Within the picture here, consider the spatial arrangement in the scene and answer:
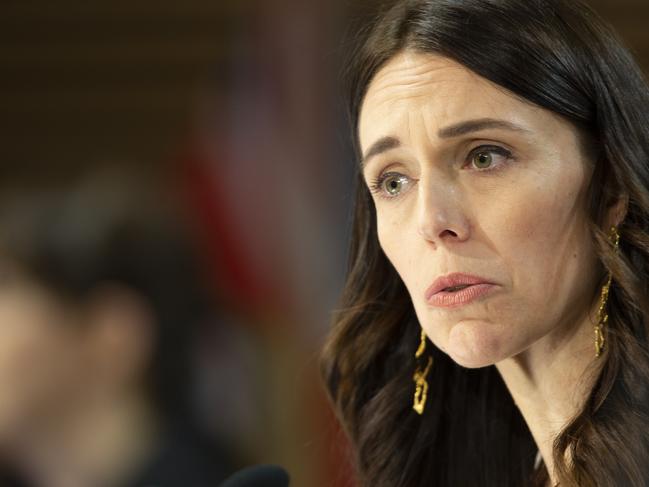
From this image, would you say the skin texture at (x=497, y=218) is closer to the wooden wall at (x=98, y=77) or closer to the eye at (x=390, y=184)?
the eye at (x=390, y=184)

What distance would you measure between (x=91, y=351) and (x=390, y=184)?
3.00ft

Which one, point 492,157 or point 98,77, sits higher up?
point 492,157

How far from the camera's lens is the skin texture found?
5.00ft

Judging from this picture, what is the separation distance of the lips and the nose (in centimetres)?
5

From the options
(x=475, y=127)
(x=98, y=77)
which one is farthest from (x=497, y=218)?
(x=98, y=77)

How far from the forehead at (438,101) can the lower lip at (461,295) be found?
0.69 feet

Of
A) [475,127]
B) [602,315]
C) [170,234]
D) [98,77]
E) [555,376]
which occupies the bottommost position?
[98,77]

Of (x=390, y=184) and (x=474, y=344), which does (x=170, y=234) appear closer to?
(x=390, y=184)

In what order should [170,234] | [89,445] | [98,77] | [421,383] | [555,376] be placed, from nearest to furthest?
[555,376], [421,383], [89,445], [170,234], [98,77]

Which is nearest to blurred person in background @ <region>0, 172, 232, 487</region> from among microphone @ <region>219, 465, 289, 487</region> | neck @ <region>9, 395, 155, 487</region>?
neck @ <region>9, 395, 155, 487</region>

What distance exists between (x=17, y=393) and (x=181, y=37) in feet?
10.9

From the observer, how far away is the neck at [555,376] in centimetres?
160

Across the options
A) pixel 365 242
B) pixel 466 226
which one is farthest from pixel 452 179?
pixel 365 242

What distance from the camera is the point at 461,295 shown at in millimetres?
1545
